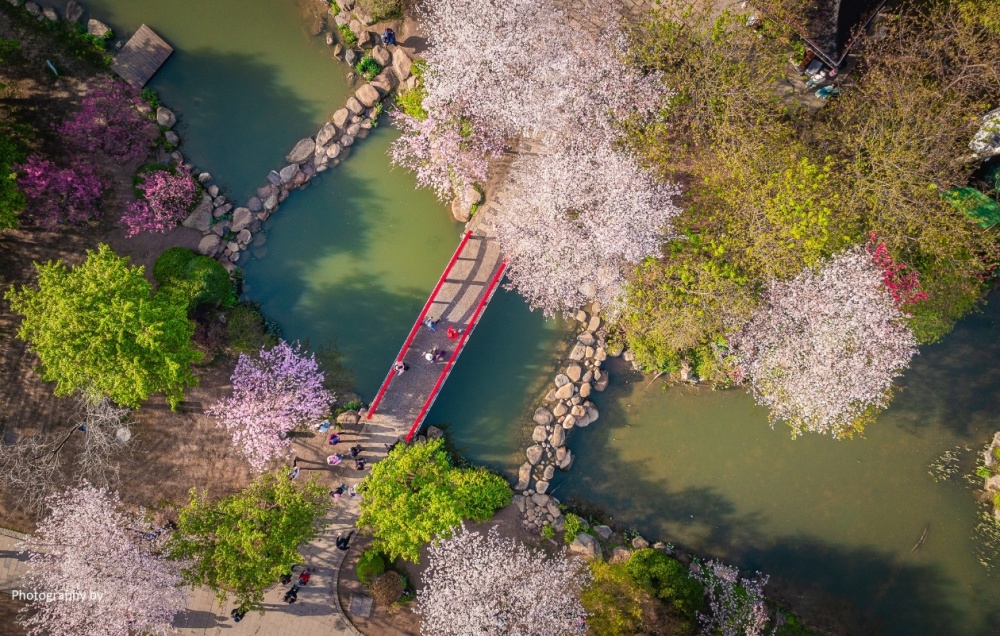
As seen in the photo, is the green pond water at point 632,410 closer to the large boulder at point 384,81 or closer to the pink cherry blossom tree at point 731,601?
the pink cherry blossom tree at point 731,601

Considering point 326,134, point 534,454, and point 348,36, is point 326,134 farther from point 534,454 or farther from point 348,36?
point 534,454

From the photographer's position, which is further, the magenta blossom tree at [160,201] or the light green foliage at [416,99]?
the magenta blossom tree at [160,201]

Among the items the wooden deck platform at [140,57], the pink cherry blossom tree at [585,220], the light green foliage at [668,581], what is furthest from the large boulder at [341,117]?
the light green foliage at [668,581]

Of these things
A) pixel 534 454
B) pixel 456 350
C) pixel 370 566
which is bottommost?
pixel 370 566

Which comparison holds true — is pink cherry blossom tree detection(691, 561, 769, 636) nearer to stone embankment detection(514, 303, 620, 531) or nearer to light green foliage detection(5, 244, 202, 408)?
stone embankment detection(514, 303, 620, 531)

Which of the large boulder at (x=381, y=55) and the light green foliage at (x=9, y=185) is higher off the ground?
the large boulder at (x=381, y=55)

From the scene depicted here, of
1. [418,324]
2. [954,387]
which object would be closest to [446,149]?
[418,324]

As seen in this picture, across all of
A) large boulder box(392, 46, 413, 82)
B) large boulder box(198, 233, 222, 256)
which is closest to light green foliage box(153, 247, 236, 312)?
large boulder box(198, 233, 222, 256)
